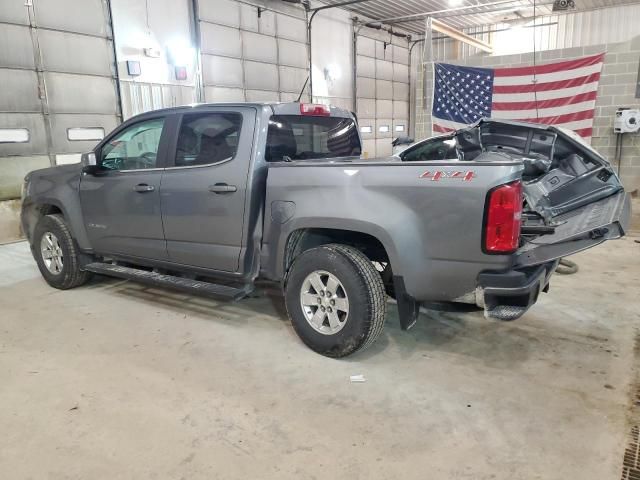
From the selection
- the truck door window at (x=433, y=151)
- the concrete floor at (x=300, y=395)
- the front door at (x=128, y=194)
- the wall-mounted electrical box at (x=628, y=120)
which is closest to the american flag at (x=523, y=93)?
the wall-mounted electrical box at (x=628, y=120)

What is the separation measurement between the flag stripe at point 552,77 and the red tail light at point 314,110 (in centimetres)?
651

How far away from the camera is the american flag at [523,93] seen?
8.75 meters

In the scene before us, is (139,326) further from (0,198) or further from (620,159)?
(620,159)

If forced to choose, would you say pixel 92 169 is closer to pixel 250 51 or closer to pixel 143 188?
pixel 143 188

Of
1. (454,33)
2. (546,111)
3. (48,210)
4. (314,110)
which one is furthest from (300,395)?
(454,33)

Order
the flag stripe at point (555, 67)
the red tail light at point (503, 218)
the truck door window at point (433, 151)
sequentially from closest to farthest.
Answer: the red tail light at point (503, 218) < the truck door window at point (433, 151) < the flag stripe at point (555, 67)

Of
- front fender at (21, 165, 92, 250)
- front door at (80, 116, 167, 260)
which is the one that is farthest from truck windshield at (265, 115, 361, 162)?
front fender at (21, 165, 92, 250)

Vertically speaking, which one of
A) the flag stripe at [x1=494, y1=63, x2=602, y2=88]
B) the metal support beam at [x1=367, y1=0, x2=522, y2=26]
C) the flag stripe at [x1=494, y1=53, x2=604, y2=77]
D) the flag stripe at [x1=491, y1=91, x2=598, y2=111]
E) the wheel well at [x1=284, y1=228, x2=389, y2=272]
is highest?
the metal support beam at [x1=367, y1=0, x2=522, y2=26]

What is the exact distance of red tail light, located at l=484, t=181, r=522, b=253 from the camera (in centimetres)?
258

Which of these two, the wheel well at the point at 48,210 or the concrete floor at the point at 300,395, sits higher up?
the wheel well at the point at 48,210

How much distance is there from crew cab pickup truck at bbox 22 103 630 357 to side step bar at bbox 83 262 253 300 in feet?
0.06

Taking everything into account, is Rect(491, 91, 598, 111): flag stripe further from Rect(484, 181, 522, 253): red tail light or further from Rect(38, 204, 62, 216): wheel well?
Rect(38, 204, 62, 216): wheel well

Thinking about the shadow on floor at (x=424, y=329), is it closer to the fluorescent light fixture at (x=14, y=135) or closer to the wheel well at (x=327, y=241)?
the wheel well at (x=327, y=241)

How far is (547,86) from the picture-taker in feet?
29.3
